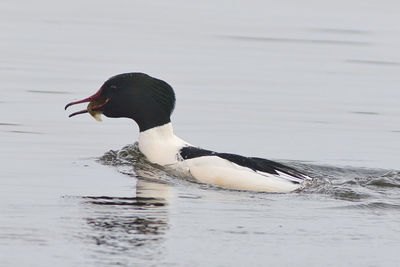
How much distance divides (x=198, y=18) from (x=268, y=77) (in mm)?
6749

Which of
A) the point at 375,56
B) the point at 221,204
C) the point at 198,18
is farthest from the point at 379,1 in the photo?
the point at 221,204

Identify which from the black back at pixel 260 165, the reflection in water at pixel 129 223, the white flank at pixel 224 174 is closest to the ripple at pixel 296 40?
the white flank at pixel 224 174

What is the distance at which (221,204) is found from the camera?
396 inches

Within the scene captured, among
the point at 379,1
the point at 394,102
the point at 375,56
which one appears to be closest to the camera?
the point at 394,102

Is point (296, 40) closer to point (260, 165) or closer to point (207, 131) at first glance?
point (207, 131)

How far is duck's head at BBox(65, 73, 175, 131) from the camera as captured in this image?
1190 centimetres

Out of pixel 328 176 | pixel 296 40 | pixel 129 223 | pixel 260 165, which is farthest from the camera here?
pixel 296 40

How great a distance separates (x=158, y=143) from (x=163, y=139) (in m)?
0.08

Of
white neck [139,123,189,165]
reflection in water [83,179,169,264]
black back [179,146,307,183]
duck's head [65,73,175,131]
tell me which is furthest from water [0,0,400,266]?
duck's head [65,73,175,131]

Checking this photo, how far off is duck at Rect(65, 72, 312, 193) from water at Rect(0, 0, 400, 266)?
9.0 inches

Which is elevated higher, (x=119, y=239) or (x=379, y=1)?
(x=379, y=1)

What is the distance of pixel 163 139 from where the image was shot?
39.0ft

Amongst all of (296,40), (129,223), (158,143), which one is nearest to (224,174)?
(158,143)

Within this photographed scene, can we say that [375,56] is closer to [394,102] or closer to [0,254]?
[394,102]
